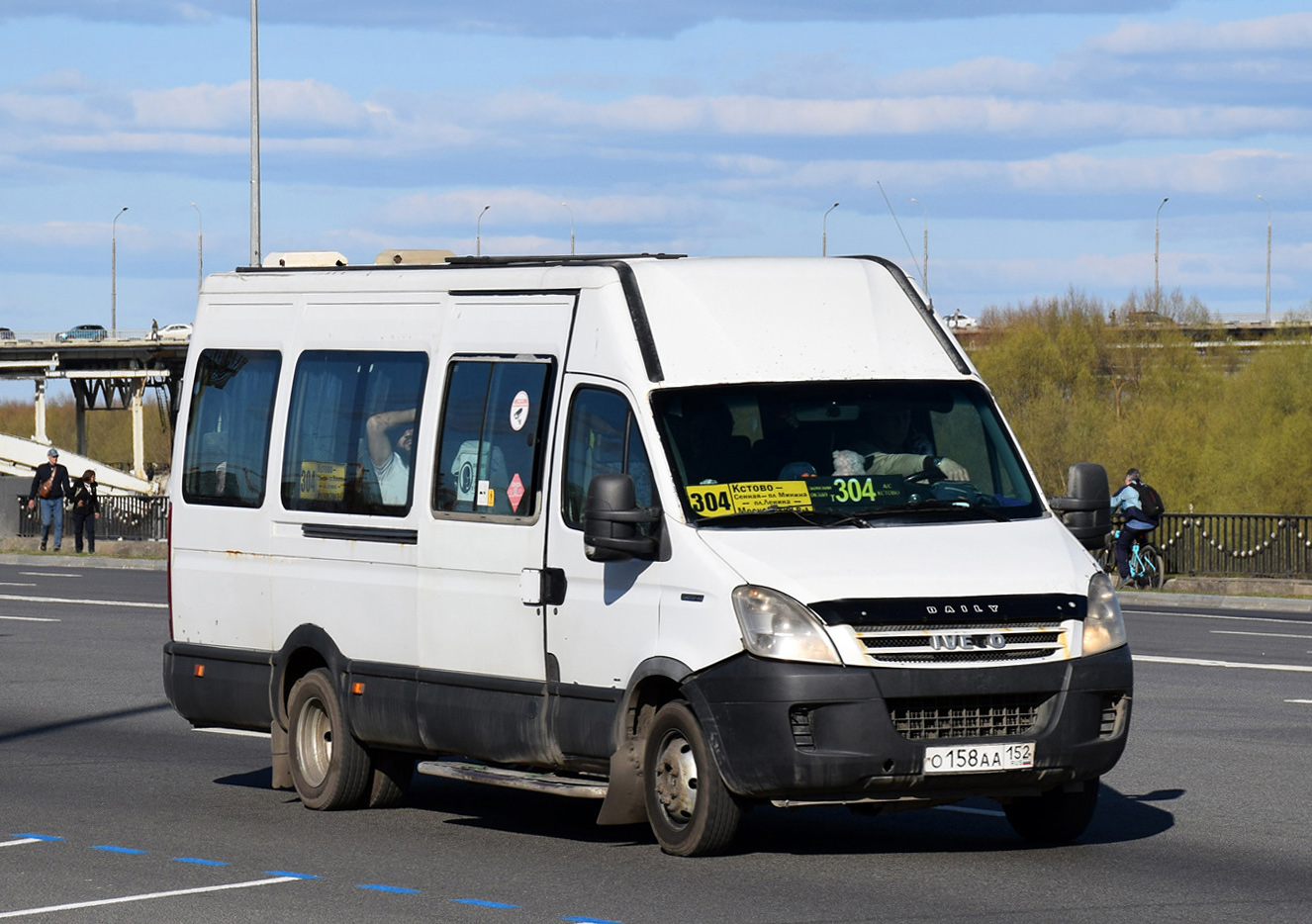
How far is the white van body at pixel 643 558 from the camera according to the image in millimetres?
8203

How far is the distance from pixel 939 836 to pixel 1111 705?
1.19 meters

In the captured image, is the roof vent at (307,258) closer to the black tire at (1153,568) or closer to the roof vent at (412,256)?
the roof vent at (412,256)

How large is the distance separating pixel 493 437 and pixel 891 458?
1.87 metres

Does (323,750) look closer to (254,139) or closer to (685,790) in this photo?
(685,790)

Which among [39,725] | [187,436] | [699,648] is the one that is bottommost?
[39,725]

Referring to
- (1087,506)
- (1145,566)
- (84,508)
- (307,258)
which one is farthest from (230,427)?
(84,508)

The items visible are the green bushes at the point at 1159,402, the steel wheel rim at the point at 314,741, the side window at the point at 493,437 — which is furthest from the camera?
the green bushes at the point at 1159,402

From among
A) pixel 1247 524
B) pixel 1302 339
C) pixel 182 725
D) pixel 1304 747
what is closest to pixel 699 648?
pixel 1304 747

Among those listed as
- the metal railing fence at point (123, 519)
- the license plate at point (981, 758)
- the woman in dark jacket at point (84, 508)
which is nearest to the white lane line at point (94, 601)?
the woman in dark jacket at point (84, 508)

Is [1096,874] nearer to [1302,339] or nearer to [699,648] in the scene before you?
[699,648]

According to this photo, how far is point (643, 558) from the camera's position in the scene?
28.6 feet

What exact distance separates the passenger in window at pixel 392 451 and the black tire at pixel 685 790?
2.13 meters

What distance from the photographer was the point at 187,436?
11.8m

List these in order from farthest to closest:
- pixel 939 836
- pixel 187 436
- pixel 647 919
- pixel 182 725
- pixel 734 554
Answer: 1. pixel 182 725
2. pixel 187 436
3. pixel 939 836
4. pixel 734 554
5. pixel 647 919
